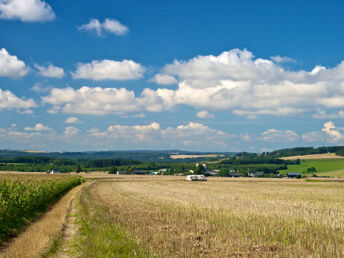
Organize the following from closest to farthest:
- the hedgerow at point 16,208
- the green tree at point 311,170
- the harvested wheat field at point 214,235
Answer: the harvested wheat field at point 214,235 < the hedgerow at point 16,208 < the green tree at point 311,170

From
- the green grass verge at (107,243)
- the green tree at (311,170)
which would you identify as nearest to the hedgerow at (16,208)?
the green grass verge at (107,243)

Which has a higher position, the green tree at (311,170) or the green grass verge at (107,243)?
the green grass verge at (107,243)

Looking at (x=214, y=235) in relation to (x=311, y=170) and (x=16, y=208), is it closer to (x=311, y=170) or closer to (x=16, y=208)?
(x=16, y=208)

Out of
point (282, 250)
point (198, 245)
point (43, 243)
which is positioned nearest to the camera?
point (282, 250)

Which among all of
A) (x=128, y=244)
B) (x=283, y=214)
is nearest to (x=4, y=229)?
(x=128, y=244)

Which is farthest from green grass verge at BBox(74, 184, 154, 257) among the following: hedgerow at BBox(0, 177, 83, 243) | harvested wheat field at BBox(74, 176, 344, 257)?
hedgerow at BBox(0, 177, 83, 243)

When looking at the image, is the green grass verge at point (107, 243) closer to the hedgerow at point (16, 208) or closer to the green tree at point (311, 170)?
the hedgerow at point (16, 208)

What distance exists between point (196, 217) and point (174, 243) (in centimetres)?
707

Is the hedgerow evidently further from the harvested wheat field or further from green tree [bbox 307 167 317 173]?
green tree [bbox 307 167 317 173]

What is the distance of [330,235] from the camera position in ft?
48.8

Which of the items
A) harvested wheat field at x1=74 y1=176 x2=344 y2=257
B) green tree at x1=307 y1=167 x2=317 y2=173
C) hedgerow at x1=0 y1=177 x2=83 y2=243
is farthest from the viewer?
green tree at x1=307 y1=167 x2=317 y2=173

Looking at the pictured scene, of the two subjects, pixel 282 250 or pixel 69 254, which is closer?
pixel 282 250

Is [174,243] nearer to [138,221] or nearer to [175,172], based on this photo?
[138,221]

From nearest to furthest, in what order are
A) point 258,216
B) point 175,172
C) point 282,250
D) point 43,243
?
point 282,250, point 43,243, point 258,216, point 175,172
